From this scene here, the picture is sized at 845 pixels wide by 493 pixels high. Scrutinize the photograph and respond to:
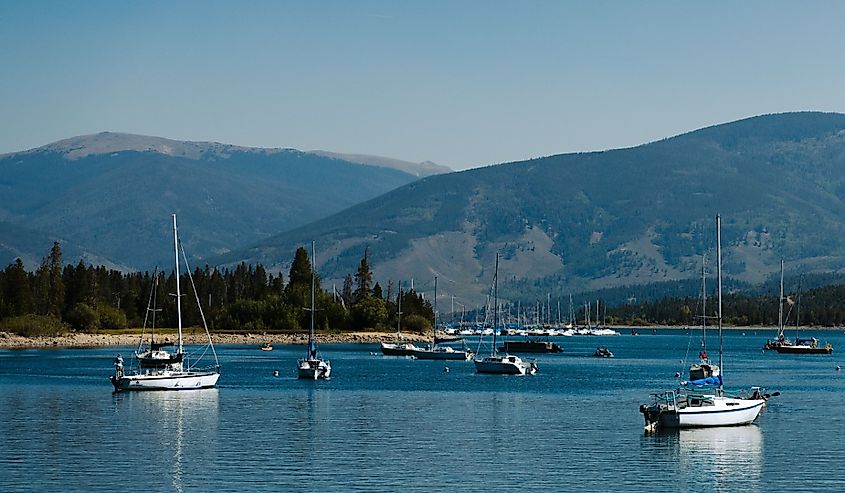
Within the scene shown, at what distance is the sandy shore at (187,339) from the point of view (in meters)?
166

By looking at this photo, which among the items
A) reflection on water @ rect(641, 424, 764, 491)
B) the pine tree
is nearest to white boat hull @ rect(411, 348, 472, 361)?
the pine tree

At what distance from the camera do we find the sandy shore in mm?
165750

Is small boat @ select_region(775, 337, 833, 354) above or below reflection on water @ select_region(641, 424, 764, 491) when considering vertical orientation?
above

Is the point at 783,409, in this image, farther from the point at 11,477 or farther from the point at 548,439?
the point at 11,477

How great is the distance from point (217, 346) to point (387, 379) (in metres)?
76.6

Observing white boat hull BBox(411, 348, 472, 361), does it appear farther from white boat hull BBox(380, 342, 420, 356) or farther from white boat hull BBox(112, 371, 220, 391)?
white boat hull BBox(112, 371, 220, 391)

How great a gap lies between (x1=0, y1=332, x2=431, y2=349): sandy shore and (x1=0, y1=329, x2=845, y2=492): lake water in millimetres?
62106

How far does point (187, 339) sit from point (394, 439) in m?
115

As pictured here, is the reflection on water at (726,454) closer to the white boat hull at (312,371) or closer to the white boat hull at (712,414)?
the white boat hull at (712,414)

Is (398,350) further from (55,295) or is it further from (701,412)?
(701,412)

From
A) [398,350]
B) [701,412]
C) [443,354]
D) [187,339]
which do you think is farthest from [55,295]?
[701,412]

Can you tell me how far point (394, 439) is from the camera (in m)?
61.6

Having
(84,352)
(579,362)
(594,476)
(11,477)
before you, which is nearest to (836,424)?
(594,476)

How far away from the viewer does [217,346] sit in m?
179
